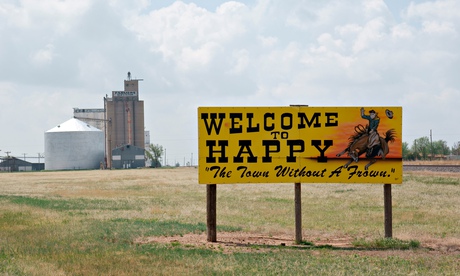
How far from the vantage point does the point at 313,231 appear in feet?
71.3

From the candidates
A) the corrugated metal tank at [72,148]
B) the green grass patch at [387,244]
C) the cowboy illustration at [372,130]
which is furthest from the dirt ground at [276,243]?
the corrugated metal tank at [72,148]

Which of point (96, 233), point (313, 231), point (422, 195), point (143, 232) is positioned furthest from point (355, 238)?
point (422, 195)

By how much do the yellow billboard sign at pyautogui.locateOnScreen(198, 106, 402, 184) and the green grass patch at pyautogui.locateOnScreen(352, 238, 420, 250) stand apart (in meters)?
1.56

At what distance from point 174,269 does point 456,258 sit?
596 centimetres

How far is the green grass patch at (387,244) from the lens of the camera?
17.0 metres

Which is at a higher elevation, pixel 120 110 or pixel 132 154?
pixel 120 110

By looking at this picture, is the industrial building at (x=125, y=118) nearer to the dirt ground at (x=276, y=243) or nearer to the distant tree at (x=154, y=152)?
the distant tree at (x=154, y=152)

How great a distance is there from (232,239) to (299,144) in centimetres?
309

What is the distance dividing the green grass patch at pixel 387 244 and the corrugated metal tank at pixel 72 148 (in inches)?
5037

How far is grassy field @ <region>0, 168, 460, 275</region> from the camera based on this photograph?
13633 mm

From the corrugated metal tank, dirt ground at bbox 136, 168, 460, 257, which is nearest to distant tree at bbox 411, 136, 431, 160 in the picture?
the corrugated metal tank

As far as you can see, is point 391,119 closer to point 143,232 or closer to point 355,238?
point 355,238

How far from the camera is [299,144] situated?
18250 millimetres

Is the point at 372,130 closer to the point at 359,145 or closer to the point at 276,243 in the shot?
the point at 359,145
